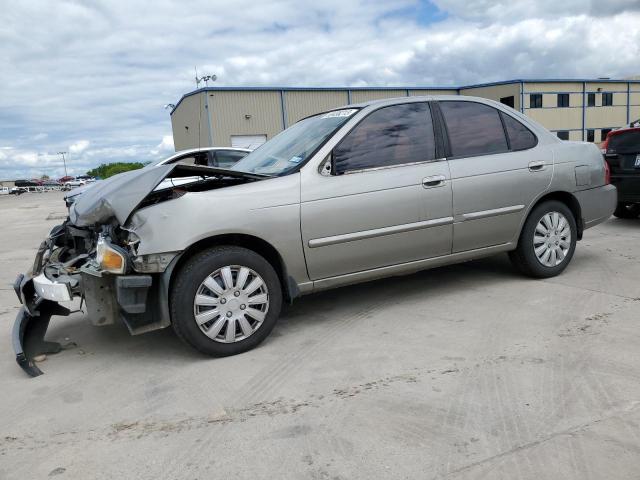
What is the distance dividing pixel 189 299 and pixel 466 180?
2.45 metres

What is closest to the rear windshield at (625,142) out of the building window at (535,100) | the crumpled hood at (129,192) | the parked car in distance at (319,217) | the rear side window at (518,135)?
the parked car in distance at (319,217)

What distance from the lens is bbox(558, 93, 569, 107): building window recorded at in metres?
37.0

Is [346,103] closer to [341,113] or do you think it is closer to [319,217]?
[341,113]

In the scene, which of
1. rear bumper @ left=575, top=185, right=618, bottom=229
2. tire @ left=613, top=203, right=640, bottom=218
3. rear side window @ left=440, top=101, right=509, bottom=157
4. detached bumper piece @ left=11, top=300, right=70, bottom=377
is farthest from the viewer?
tire @ left=613, top=203, right=640, bottom=218

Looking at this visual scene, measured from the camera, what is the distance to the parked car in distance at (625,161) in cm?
727

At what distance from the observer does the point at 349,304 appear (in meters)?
4.69

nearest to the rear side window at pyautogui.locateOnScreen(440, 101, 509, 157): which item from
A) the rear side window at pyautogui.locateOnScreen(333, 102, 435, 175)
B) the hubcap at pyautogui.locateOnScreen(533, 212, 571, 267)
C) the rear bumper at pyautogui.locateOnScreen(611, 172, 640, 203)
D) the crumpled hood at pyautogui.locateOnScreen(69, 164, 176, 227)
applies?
the rear side window at pyautogui.locateOnScreen(333, 102, 435, 175)

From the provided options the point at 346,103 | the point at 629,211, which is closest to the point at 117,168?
the point at 346,103

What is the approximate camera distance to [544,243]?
495 centimetres

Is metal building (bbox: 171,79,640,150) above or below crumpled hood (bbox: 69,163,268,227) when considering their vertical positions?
above

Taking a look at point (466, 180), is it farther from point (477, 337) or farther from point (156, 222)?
point (156, 222)

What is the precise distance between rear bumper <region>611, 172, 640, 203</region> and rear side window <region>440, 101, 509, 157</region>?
3599 mm

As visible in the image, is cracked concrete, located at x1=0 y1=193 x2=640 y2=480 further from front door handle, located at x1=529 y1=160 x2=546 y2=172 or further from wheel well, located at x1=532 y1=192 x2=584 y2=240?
front door handle, located at x1=529 y1=160 x2=546 y2=172

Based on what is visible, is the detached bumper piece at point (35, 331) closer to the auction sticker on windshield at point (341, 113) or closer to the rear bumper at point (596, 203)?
the auction sticker on windshield at point (341, 113)
